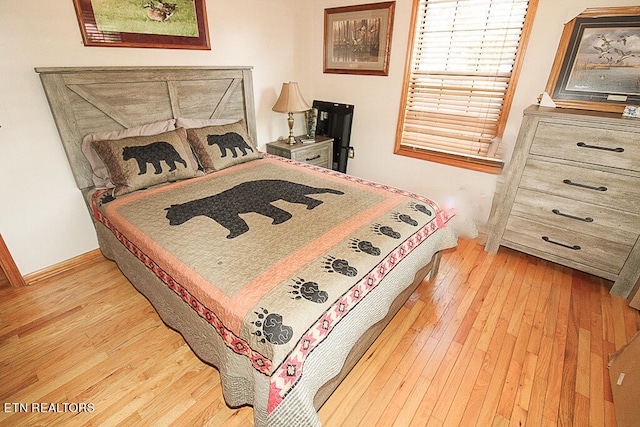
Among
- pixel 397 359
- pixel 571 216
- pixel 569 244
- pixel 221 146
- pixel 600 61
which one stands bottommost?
pixel 397 359

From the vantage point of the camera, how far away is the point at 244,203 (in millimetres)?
1823

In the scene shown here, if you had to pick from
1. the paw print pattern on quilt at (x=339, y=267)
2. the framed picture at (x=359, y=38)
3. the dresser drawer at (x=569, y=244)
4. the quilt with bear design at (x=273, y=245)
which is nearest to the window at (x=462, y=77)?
the framed picture at (x=359, y=38)

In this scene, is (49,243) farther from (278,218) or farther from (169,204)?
(278,218)

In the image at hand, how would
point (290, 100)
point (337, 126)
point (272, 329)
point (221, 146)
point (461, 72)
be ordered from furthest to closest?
point (337, 126), point (290, 100), point (461, 72), point (221, 146), point (272, 329)

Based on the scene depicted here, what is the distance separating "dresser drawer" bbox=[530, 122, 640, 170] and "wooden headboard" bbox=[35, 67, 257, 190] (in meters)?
2.51

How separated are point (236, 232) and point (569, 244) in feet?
7.61

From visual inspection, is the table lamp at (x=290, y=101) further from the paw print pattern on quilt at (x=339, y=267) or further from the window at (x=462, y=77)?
the paw print pattern on quilt at (x=339, y=267)

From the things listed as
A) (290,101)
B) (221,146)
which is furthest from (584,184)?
(221,146)

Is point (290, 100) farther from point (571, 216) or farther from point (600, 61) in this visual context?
point (571, 216)

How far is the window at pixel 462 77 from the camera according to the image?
2295 millimetres

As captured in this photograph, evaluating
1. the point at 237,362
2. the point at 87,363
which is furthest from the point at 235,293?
the point at 87,363

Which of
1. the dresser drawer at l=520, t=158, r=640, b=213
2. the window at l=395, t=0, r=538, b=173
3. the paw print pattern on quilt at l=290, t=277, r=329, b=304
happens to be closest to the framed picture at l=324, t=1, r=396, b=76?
the window at l=395, t=0, r=538, b=173

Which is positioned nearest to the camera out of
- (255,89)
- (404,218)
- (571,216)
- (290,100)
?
(404,218)

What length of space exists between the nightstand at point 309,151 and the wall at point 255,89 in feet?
0.93
